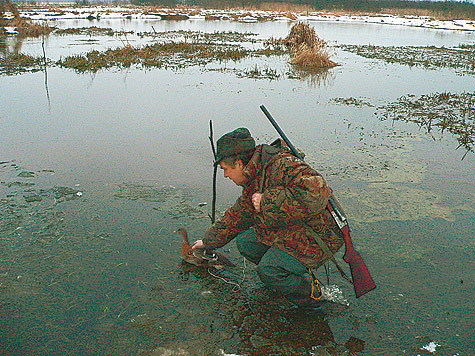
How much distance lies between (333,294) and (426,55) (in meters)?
22.0

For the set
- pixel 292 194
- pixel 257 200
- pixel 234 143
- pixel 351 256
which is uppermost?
pixel 234 143

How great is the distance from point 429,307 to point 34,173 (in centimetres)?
565

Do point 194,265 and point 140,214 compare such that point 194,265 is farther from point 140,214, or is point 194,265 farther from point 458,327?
→ point 458,327

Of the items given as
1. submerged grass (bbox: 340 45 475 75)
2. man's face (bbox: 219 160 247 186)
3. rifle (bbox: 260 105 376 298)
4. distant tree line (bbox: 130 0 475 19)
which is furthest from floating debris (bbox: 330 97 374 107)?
distant tree line (bbox: 130 0 475 19)

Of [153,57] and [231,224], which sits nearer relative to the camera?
[231,224]

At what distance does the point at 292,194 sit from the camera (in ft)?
9.71

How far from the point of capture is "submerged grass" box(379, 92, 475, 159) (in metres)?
9.00

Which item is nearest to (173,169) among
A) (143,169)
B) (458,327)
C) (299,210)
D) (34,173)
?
(143,169)

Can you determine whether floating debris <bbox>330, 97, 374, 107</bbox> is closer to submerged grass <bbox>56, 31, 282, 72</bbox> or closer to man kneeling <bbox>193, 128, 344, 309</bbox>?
submerged grass <bbox>56, 31, 282, 72</bbox>

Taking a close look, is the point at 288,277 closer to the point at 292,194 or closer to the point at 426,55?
the point at 292,194

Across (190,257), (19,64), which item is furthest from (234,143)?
(19,64)

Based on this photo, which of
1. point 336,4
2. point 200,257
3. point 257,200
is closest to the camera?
point 257,200

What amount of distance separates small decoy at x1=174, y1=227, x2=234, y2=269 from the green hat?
1.15 metres

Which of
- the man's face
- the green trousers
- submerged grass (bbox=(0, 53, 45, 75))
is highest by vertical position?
submerged grass (bbox=(0, 53, 45, 75))
